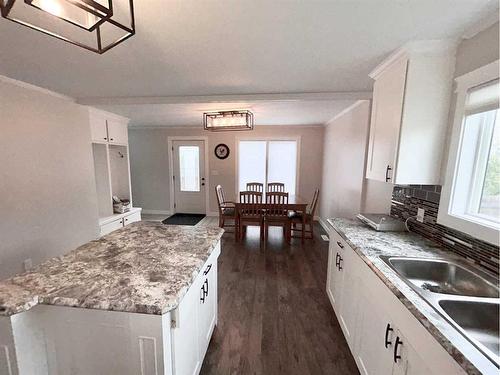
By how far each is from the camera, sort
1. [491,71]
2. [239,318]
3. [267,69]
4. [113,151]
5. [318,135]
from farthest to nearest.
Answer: [318,135] < [113,151] < [239,318] < [267,69] < [491,71]

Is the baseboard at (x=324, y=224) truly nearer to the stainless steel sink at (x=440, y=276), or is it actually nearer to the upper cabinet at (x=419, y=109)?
the upper cabinet at (x=419, y=109)

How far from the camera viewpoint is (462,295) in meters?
1.16

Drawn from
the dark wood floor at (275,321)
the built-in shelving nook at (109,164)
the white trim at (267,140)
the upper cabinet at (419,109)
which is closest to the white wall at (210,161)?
the white trim at (267,140)

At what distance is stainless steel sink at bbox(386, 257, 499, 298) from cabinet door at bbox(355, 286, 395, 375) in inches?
10.3

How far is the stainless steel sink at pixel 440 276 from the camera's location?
1.26 m

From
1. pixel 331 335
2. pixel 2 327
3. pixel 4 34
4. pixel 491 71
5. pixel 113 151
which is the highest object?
pixel 4 34

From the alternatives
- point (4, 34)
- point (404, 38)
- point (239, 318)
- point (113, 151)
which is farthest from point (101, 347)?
point (113, 151)

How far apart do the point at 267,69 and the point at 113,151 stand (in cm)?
320

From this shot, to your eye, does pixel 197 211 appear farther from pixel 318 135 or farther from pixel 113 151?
pixel 318 135

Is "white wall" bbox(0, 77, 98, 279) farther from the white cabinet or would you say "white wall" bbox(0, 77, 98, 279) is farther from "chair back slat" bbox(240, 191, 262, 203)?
"chair back slat" bbox(240, 191, 262, 203)

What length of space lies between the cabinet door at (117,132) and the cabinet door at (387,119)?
142 inches

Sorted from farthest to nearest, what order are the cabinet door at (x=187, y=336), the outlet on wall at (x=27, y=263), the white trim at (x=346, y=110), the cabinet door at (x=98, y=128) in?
the cabinet door at (x=98, y=128), the white trim at (x=346, y=110), the outlet on wall at (x=27, y=263), the cabinet door at (x=187, y=336)

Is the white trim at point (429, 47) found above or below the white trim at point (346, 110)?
below

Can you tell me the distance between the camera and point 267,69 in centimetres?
191
